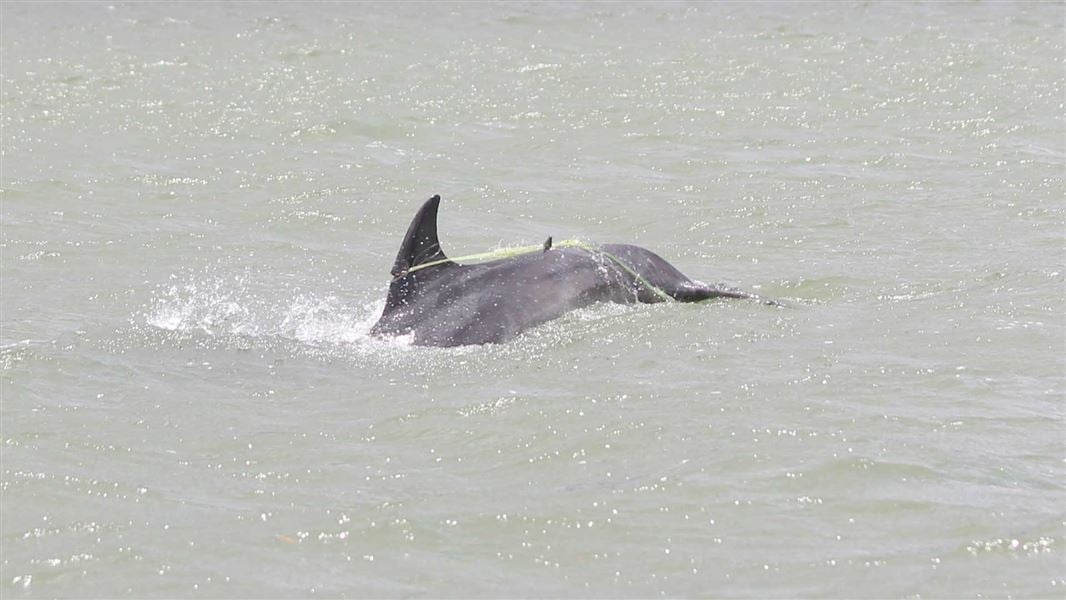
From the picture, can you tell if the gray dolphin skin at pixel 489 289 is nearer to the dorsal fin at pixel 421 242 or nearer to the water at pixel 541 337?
the dorsal fin at pixel 421 242

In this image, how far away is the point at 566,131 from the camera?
14375mm

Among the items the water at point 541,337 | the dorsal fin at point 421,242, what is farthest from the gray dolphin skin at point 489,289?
the water at point 541,337

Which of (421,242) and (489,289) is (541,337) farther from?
(421,242)

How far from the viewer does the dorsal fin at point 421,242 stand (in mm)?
7562

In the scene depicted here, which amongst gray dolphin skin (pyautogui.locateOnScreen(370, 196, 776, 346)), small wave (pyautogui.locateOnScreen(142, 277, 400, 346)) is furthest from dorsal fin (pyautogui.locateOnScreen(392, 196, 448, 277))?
small wave (pyautogui.locateOnScreen(142, 277, 400, 346))

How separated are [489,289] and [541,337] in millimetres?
358

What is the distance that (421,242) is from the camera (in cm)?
768

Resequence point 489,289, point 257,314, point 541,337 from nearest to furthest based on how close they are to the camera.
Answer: point 541,337, point 489,289, point 257,314

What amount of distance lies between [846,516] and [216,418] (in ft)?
8.79

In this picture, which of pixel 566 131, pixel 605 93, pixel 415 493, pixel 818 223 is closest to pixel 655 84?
pixel 605 93

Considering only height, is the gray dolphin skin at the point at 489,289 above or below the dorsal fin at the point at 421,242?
below

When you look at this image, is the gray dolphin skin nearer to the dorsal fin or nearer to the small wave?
the dorsal fin

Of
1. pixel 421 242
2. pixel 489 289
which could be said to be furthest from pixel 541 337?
pixel 421 242

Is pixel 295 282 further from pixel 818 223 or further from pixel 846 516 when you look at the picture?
pixel 846 516
